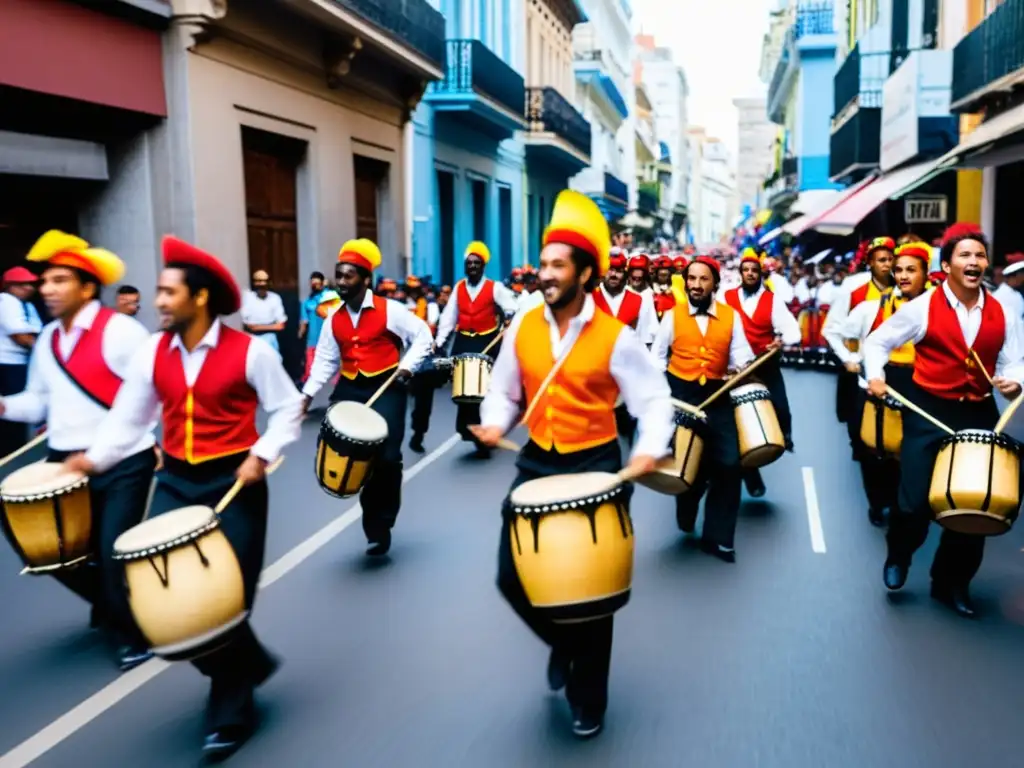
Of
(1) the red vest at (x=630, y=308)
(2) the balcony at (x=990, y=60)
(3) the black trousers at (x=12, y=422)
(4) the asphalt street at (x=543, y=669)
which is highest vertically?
(2) the balcony at (x=990, y=60)

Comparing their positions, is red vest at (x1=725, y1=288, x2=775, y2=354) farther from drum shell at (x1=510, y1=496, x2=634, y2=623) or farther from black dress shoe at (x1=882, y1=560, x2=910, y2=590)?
drum shell at (x1=510, y1=496, x2=634, y2=623)

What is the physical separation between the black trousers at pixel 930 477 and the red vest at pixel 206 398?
10.9 feet

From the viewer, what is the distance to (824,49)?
53.9 m

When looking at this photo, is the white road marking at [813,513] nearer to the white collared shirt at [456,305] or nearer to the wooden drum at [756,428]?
the wooden drum at [756,428]

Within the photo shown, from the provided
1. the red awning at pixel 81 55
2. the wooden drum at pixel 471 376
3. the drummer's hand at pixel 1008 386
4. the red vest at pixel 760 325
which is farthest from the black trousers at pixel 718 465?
the red awning at pixel 81 55

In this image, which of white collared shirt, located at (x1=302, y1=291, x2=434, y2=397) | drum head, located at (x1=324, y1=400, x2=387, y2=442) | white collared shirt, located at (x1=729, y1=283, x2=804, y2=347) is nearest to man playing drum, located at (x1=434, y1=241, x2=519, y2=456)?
white collared shirt, located at (x1=729, y1=283, x2=804, y2=347)

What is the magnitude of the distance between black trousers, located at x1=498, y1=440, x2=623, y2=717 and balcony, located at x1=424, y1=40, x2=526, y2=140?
68.9ft

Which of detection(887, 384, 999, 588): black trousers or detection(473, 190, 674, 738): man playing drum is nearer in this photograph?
detection(473, 190, 674, 738): man playing drum

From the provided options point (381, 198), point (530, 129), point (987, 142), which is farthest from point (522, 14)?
point (987, 142)

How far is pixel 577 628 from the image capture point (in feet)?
14.8

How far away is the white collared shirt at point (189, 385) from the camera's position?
15.3 ft

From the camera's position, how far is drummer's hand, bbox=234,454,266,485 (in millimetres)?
4598

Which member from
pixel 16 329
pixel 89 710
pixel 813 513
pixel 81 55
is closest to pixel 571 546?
pixel 89 710

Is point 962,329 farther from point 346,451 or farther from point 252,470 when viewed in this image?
point 252,470
